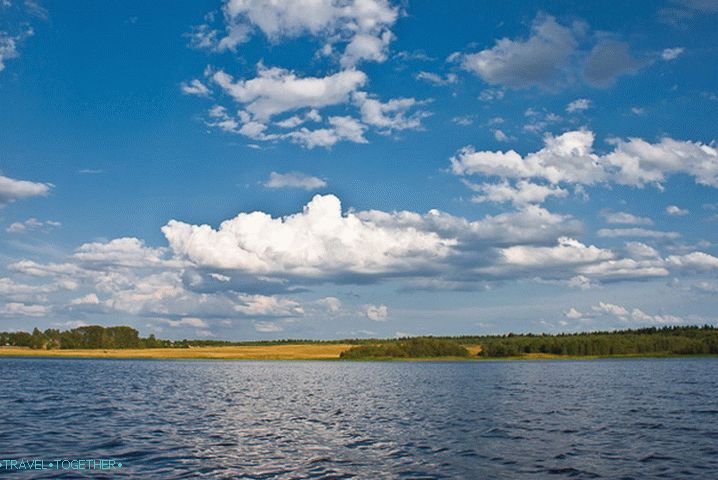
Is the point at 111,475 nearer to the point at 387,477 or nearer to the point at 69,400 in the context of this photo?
the point at 387,477

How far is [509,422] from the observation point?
1892 inches

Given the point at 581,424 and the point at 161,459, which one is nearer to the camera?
the point at 161,459

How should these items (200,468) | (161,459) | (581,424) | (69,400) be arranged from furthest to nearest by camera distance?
(69,400) → (581,424) → (161,459) → (200,468)

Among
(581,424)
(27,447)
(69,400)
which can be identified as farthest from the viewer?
(69,400)

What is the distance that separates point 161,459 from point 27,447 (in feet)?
29.5

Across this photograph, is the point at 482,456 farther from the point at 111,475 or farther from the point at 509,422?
the point at 111,475

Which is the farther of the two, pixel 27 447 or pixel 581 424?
pixel 581 424

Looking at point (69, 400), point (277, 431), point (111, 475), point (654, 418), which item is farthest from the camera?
point (69, 400)

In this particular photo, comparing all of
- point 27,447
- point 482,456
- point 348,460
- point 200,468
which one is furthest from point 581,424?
point 27,447

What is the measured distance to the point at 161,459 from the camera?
32188 mm

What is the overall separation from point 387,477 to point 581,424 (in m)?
24.5

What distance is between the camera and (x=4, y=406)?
184 ft

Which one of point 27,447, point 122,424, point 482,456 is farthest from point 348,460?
point 122,424

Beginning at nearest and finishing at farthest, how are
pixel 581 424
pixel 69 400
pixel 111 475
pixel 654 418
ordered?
pixel 111 475
pixel 581 424
pixel 654 418
pixel 69 400
